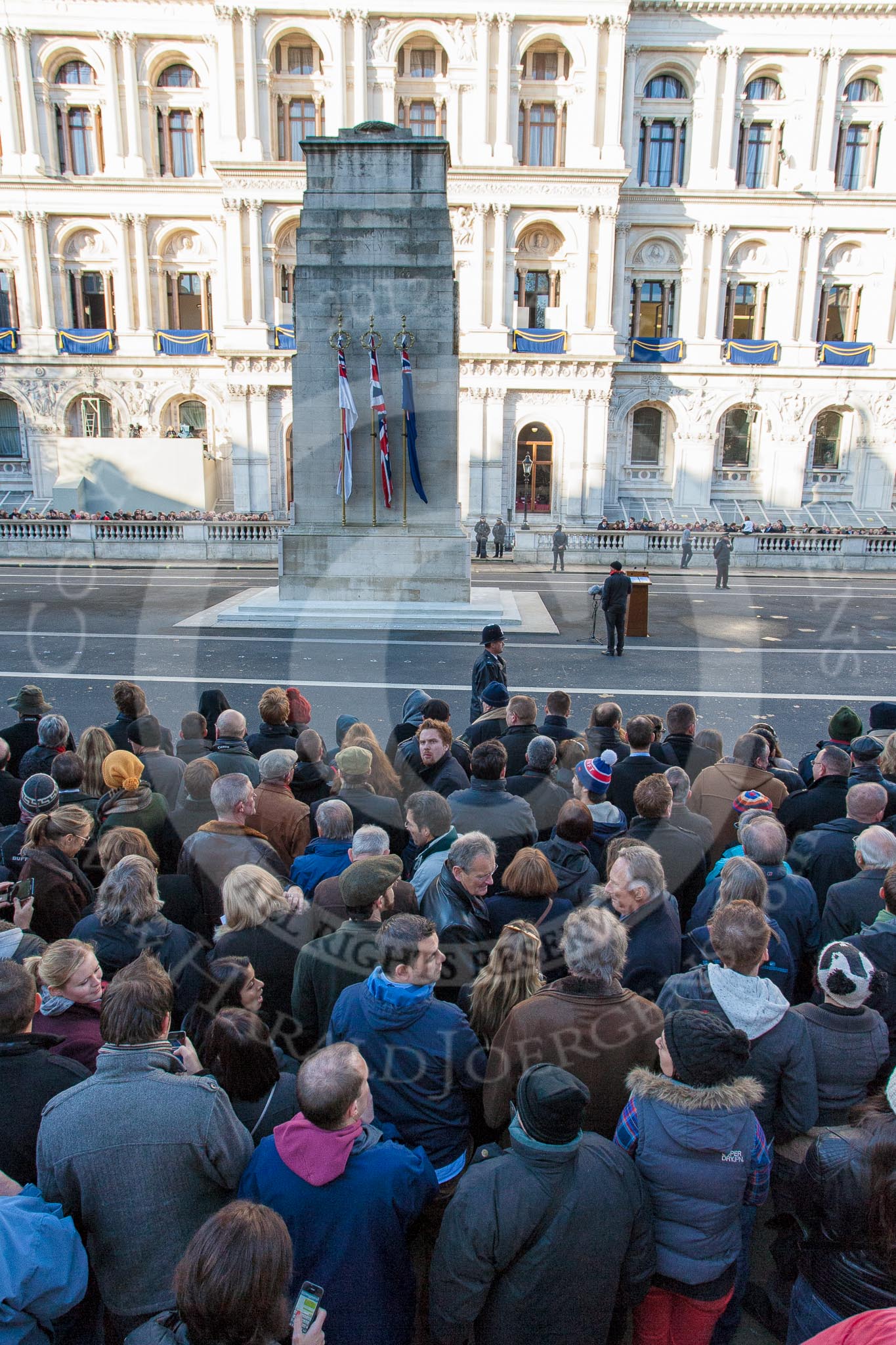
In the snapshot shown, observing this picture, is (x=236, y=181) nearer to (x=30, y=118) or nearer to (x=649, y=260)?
→ (x=30, y=118)

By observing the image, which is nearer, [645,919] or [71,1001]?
[71,1001]

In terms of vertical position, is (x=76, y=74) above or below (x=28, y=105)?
above

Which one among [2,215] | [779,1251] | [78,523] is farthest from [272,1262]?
[2,215]

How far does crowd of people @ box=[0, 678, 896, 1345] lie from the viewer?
2.50 meters

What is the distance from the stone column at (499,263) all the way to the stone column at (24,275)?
2152cm

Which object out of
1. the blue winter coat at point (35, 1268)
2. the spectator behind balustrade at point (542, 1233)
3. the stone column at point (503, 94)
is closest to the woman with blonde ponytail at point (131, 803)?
the blue winter coat at point (35, 1268)

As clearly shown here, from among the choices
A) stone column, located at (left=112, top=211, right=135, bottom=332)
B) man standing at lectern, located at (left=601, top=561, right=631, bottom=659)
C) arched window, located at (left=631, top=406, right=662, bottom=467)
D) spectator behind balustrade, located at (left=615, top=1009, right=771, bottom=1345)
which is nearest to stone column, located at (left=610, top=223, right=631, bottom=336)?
arched window, located at (left=631, top=406, right=662, bottom=467)

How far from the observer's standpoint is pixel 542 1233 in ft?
8.30

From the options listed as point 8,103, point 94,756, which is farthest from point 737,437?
point 94,756

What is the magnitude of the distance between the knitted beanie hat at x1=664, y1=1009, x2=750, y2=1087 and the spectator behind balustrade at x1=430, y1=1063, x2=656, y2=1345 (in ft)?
1.05

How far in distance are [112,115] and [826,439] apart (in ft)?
120

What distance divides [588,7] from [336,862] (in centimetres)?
4451

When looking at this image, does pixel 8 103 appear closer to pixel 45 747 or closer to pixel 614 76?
pixel 614 76

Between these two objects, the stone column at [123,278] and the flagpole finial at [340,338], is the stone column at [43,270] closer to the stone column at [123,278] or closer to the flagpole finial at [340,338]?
the stone column at [123,278]
